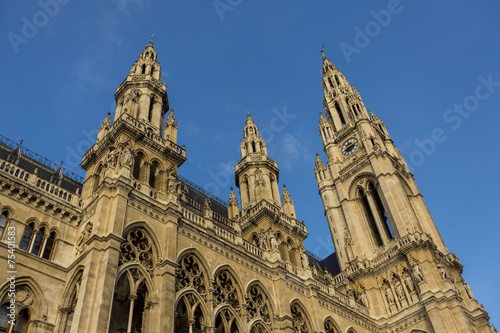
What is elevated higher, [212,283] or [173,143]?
[173,143]

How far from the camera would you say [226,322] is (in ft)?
74.3

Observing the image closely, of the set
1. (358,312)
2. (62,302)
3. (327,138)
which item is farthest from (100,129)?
(327,138)

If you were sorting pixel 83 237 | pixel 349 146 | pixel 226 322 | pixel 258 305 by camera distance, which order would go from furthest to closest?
pixel 349 146
pixel 258 305
pixel 226 322
pixel 83 237

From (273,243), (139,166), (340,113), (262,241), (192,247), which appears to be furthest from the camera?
(340,113)

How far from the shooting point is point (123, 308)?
67.4 ft

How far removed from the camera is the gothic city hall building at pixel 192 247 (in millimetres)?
19469

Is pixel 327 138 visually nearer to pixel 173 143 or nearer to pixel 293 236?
pixel 293 236

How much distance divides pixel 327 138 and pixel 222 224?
2412 centimetres

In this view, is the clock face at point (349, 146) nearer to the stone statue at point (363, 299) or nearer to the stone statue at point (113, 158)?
the stone statue at point (363, 299)

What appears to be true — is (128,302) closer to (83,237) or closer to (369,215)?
(83,237)

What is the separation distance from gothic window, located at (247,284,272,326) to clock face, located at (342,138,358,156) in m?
25.3

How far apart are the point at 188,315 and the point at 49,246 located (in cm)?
721

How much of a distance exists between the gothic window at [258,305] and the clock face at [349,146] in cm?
2532

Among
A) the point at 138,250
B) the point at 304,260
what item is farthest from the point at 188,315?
the point at 304,260
